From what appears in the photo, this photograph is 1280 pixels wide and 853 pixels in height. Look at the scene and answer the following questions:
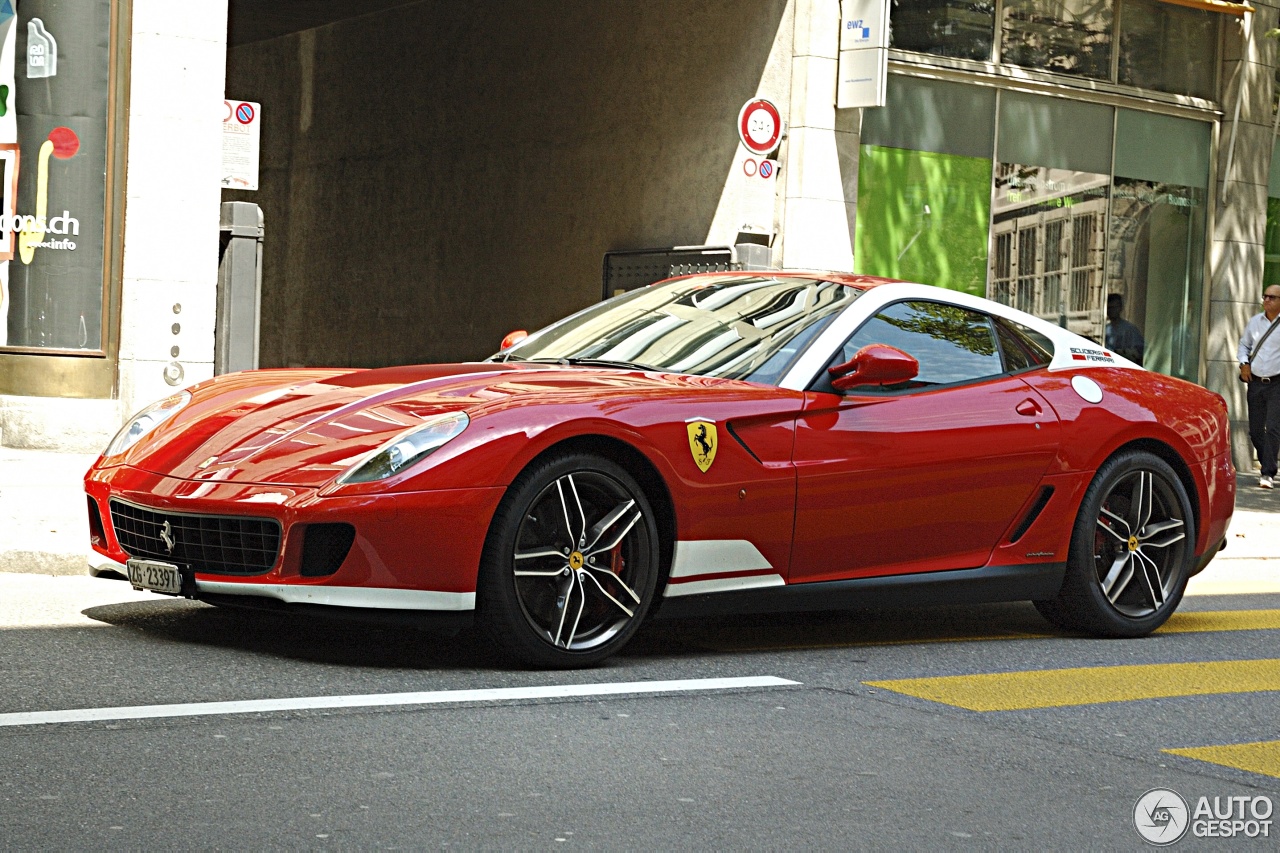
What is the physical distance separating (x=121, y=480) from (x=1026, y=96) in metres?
13.3

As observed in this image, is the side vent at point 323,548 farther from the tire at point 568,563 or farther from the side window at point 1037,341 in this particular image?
the side window at point 1037,341

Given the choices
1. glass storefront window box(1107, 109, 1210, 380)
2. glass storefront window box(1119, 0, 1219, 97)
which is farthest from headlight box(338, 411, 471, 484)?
glass storefront window box(1119, 0, 1219, 97)

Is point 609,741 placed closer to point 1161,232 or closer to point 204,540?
point 204,540

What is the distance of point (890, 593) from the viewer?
6246 mm

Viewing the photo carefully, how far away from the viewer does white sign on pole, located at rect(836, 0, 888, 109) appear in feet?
51.1

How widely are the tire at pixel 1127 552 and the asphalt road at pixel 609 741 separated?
0.97 feet

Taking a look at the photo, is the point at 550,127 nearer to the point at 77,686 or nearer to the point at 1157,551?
the point at 1157,551

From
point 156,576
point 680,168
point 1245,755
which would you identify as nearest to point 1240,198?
point 680,168

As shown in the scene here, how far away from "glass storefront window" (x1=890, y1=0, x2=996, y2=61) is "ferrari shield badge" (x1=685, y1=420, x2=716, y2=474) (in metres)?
11.5

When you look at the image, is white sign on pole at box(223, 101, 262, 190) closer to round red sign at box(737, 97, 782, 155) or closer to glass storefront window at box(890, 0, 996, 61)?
round red sign at box(737, 97, 782, 155)

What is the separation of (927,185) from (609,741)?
42.4ft

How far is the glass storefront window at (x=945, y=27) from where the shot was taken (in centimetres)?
1648

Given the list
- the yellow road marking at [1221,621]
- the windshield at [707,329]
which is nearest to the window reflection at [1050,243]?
the yellow road marking at [1221,621]

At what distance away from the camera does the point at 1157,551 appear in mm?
7094
